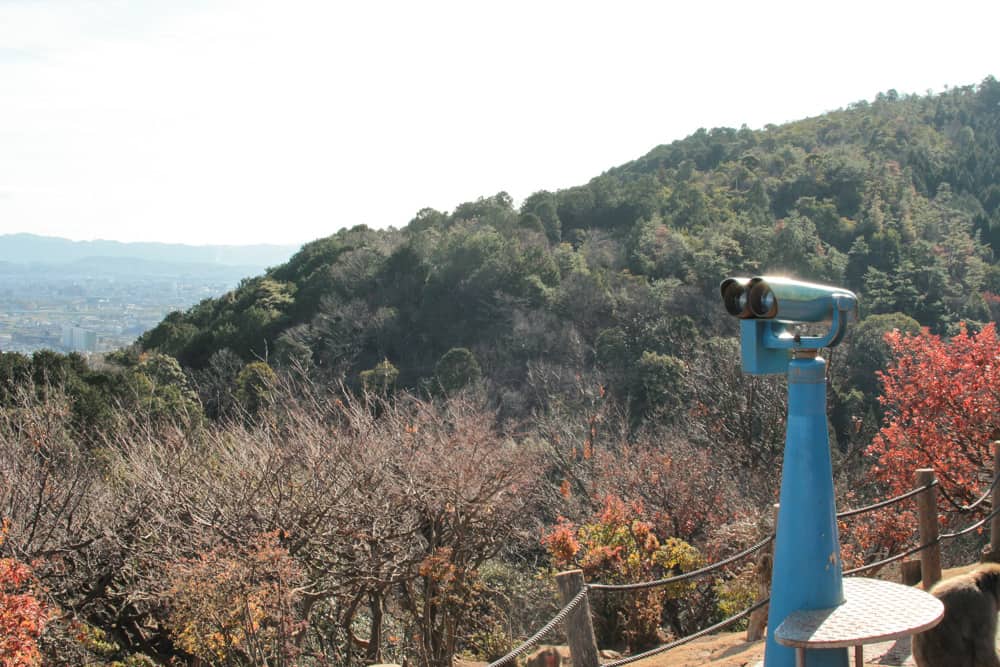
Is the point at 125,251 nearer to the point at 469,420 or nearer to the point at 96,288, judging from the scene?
the point at 96,288

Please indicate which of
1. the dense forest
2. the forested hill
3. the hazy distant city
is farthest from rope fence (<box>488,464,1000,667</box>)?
the hazy distant city

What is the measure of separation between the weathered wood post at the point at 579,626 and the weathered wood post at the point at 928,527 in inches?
97.5

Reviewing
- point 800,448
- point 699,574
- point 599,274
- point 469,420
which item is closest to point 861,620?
point 800,448

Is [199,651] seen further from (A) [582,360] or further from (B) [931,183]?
(B) [931,183]

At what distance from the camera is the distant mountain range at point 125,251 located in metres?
139

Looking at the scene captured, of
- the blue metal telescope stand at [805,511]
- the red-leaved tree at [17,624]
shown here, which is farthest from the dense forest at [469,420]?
the blue metal telescope stand at [805,511]

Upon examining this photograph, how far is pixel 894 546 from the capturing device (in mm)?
11023

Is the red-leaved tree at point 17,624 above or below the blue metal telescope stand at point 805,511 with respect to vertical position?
below

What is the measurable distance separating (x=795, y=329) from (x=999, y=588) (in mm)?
2053

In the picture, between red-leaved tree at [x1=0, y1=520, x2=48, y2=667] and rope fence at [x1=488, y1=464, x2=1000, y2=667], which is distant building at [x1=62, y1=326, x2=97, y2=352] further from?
rope fence at [x1=488, y1=464, x2=1000, y2=667]

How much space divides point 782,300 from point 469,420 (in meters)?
10.5

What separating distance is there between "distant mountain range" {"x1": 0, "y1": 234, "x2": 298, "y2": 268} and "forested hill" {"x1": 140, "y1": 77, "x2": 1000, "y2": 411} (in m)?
98.8

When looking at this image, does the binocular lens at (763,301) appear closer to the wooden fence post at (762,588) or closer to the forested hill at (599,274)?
the wooden fence post at (762,588)

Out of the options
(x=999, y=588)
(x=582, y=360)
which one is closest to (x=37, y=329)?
(x=582, y=360)
